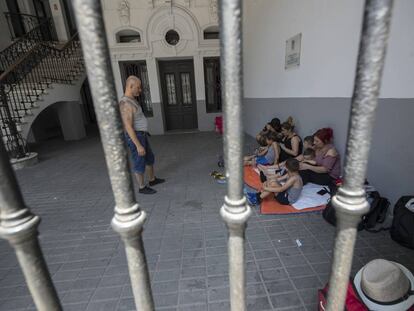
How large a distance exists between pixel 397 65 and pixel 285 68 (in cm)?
283

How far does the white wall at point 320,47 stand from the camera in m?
2.44

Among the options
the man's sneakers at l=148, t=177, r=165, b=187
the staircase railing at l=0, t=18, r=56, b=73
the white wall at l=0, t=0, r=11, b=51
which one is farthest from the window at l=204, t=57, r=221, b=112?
the white wall at l=0, t=0, r=11, b=51

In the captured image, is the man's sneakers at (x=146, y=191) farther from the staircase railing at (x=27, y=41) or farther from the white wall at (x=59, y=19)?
the white wall at (x=59, y=19)

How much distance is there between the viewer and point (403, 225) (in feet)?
7.31

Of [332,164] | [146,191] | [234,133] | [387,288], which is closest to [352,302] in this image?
[387,288]

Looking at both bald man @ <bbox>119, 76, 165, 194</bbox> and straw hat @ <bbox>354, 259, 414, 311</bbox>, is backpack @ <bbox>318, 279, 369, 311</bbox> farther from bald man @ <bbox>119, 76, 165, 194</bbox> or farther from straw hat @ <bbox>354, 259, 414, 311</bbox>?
bald man @ <bbox>119, 76, 165, 194</bbox>

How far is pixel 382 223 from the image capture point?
266cm

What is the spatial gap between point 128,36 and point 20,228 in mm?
9936

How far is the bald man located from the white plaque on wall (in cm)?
313

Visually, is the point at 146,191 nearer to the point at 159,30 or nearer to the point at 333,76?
the point at 333,76

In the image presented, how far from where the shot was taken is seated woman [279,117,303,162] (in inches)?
172

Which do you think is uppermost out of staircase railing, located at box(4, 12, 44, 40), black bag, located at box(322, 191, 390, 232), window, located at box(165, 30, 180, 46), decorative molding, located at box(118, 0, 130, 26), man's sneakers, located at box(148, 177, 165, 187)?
staircase railing, located at box(4, 12, 44, 40)

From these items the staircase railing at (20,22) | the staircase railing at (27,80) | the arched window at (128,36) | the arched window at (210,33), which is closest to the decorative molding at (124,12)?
the arched window at (128,36)

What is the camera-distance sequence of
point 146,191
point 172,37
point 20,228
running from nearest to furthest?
point 20,228, point 146,191, point 172,37
